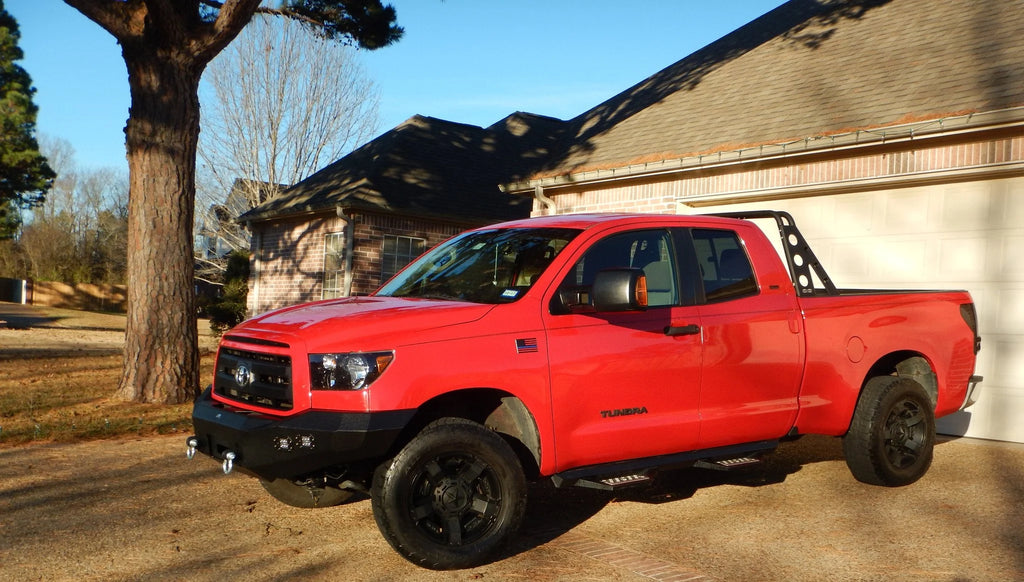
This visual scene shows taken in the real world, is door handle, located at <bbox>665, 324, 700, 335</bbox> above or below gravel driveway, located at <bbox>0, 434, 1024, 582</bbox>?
above

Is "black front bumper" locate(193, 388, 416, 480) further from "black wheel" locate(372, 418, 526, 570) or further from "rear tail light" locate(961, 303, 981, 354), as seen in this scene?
"rear tail light" locate(961, 303, 981, 354)

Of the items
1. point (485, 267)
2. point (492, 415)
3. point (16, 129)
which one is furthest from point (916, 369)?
point (16, 129)

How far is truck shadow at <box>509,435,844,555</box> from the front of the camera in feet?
18.5

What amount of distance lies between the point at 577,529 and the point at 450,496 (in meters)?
1.19

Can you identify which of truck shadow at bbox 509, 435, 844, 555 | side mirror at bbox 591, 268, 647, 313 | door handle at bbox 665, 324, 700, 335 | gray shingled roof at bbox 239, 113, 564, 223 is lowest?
truck shadow at bbox 509, 435, 844, 555

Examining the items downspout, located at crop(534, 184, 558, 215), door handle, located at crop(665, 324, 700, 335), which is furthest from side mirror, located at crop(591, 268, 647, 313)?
downspout, located at crop(534, 184, 558, 215)

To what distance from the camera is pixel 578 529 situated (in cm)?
561

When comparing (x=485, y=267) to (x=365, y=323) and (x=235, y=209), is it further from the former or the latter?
Answer: (x=235, y=209)

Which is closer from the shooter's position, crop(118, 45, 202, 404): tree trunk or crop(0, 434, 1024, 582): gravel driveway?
crop(0, 434, 1024, 582): gravel driveway

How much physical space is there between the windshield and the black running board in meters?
1.07

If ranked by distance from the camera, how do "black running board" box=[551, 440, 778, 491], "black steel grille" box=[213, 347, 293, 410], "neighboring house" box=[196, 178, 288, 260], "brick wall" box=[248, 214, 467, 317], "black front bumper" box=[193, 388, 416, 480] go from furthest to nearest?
"neighboring house" box=[196, 178, 288, 260], "brick wall" box=[248, 214, 467, 317], "black running board" box=[551, 440, 778, 491], "black steel grille" box=[213, 347, 293, 410], "black front bumper" box=[193, 388, 416, 480]

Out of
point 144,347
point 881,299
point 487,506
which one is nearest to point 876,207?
point 881,299

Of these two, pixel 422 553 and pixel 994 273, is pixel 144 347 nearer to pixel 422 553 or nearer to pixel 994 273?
pixel 422 553

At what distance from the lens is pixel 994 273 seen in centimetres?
863
